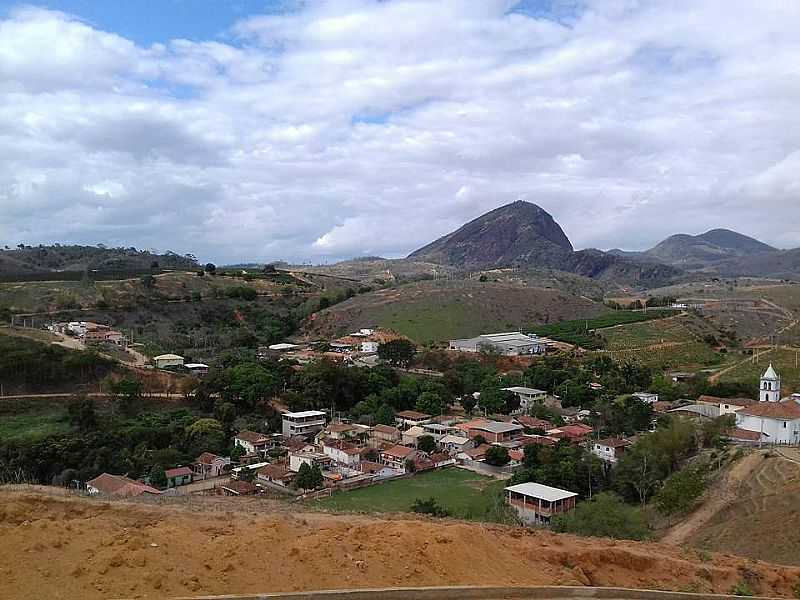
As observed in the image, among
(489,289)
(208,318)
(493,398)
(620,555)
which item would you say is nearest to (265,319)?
(208,318)

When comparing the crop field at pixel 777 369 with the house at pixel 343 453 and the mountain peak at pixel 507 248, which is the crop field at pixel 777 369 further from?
the mountain peak at pixel 507 248

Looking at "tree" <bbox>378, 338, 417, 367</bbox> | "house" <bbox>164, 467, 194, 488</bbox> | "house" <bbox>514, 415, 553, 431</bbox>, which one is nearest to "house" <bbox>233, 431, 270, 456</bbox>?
"house" <bbox>164, 467, 194, 488</bbox>

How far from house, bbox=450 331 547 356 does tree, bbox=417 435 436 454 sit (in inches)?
798

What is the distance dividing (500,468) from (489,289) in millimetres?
44186

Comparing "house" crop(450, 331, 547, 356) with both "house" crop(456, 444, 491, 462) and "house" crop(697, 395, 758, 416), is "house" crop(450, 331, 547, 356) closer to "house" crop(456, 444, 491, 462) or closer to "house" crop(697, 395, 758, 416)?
"house" crop(697, 395, 758, 416)

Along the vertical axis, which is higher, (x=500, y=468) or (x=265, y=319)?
(x=265, y=319)

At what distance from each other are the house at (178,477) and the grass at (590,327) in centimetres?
3364

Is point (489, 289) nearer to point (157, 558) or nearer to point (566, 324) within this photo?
point (566, 324)

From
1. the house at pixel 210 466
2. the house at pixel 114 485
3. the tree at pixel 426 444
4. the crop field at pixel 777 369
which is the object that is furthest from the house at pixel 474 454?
the crop field at pixel 777 369

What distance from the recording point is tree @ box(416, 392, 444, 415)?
35.1 meters

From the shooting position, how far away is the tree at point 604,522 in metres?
14.7

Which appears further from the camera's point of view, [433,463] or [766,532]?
[433,463]

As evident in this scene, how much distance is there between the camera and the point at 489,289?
70312 millimetres

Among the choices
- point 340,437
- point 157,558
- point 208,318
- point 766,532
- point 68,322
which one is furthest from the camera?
point 208,318
